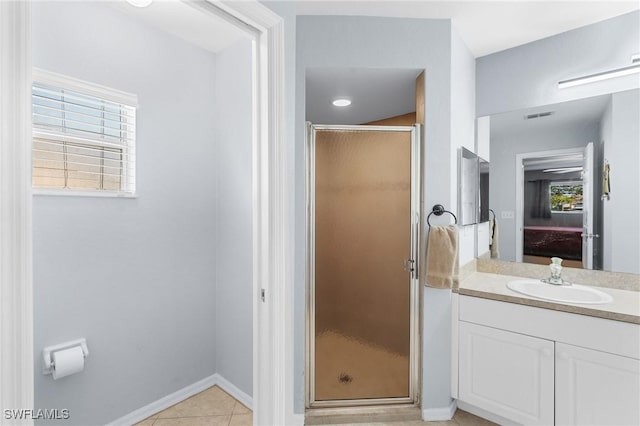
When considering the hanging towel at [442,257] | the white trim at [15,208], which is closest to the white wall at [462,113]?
the hanging towel at [442,257]

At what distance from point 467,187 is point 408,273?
2.37ft

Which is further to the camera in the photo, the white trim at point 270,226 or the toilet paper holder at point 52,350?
the toilet paper holder at point 52,350

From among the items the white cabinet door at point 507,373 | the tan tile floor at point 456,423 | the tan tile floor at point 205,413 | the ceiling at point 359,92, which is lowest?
the tan tile floor at point 205,413

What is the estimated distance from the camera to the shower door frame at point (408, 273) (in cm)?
204

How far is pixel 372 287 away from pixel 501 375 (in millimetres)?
874

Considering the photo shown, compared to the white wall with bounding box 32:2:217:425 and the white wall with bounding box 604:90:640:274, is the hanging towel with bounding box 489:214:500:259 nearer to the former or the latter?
the white wall with bounding box 604:90:640:274

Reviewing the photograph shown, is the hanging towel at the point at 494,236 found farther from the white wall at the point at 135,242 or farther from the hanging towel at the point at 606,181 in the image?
the white wall at the point at 135,242

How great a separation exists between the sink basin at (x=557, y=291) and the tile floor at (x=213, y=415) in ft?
2.82

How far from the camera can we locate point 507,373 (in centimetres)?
185

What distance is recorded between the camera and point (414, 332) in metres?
2.08

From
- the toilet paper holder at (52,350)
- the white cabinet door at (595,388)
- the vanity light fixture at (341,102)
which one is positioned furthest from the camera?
the vanity light fixture at (341,102)

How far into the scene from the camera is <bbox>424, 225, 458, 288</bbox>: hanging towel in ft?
6.30

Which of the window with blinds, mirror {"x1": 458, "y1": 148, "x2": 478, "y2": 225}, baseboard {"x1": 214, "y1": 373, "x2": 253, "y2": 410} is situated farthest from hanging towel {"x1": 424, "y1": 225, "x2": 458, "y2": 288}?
the window with blinds

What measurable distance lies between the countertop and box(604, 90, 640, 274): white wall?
0.23 metres
